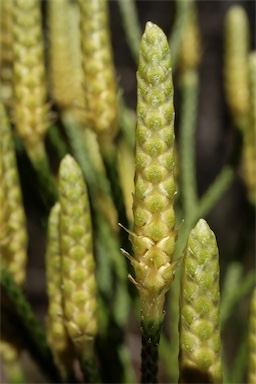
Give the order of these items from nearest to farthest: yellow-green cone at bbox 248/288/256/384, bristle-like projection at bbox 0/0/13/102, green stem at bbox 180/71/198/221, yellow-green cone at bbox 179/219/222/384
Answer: yellow-green cone at bbox 179/219/222/384 → yellow-green cone at bbox 248/288/256/384 → bristle-like projection at bbox 0/0/13/102 → green stem at bbox 180/71/198/221

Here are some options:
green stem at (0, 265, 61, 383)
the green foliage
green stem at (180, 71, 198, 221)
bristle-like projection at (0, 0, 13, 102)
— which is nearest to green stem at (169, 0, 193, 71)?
the green foliage

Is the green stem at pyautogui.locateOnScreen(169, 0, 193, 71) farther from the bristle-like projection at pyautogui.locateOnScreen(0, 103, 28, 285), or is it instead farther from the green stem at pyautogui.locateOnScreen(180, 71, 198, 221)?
the bristle-like projection at pyautogui.locateOnScreen(0, 103, 28, 285)

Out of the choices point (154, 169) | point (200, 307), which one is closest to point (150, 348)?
Answer: point (200, 307)

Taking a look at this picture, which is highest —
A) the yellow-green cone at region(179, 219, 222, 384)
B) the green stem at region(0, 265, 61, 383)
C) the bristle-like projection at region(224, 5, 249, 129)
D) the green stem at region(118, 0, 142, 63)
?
the green stem at region(118, 0, 142, 63)

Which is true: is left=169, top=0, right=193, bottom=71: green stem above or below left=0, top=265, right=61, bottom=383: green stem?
above

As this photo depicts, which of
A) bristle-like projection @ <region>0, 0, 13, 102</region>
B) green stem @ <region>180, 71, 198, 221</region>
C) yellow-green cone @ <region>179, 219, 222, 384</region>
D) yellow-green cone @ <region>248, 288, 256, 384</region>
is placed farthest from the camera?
green stem @ <region>180, 71, 198, 221</region>

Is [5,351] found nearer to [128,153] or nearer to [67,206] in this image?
[67,206]

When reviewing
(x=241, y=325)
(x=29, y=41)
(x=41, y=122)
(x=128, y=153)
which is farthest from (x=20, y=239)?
(x=241, y=325)

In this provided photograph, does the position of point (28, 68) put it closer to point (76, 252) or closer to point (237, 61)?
point (76, 252)
